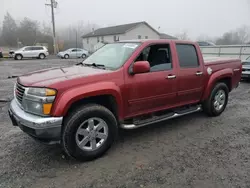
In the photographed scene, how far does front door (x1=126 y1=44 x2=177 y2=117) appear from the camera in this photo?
3418 mm

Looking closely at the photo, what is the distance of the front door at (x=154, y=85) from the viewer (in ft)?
11.2

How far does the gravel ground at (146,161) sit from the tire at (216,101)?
0.58 metres

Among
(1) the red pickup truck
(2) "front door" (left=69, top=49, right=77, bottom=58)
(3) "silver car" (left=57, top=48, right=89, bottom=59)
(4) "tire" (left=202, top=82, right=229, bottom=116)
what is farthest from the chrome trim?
(2) "front door" (left=69, top=49, right=77, bottom=58)

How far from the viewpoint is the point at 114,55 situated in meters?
3.81

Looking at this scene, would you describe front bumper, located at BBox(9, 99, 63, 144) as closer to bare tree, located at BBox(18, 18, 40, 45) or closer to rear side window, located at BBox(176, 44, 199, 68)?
rear side window, located at BBox(176, 44, 199, 68)

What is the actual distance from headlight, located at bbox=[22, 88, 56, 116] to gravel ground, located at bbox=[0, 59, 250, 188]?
87cm

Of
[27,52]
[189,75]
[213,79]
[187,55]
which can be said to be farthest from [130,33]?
[189,75]

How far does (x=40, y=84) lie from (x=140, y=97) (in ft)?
5.25

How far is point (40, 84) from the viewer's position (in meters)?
2.79

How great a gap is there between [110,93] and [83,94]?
1.42 ft

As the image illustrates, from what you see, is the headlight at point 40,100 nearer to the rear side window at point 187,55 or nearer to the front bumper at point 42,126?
the front bumper at point 42,126

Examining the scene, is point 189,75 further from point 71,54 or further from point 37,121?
point 71,54

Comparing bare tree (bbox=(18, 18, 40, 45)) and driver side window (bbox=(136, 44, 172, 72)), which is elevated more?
bare tree (bbox=(18, 18, 40, 45))

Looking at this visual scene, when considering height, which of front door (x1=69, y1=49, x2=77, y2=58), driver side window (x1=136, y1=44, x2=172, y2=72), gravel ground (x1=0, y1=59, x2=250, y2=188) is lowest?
gravel ground (x1=0, y1=59, x2=250, y2=188)
